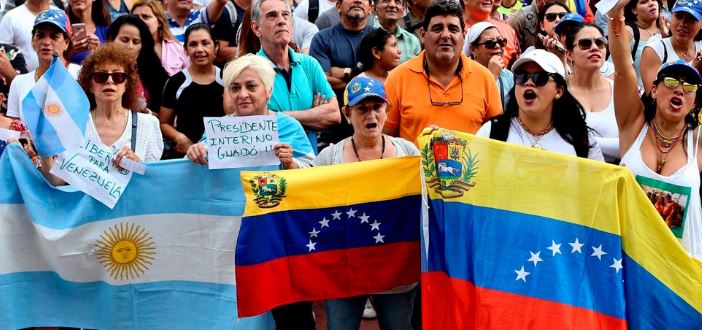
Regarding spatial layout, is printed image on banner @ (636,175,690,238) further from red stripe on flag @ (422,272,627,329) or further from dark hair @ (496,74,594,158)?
red stripe on flag @ (422,272,627,329)

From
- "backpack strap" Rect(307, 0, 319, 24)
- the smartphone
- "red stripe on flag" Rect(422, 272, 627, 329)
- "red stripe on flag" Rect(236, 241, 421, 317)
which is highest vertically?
"backpack strap" Rect(307, 0, 319, 24)

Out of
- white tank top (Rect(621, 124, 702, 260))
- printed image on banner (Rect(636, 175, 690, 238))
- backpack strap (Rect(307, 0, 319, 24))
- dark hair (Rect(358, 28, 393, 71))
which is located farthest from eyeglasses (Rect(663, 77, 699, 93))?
backpack strap (Rect(307, 0, 319, 24))

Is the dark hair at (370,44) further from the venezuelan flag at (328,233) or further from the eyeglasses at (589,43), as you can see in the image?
the venezuelan flag at (328,233)

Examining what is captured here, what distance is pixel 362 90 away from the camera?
238 inches

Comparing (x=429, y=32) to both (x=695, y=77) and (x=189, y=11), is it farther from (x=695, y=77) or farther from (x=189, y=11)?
(x=189, y=11)

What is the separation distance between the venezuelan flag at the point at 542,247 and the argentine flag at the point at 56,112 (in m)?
2.08

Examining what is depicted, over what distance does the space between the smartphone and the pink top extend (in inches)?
30.9

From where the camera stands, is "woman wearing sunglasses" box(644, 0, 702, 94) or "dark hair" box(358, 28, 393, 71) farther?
"woman wearing sunglasses" box(644, 0, 702, 94)

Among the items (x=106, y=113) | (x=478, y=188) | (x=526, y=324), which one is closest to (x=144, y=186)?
(x=106, y=113)

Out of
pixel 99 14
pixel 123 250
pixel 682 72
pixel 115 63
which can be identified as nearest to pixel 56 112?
pixel 115 63

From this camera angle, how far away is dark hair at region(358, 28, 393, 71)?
26.8ft

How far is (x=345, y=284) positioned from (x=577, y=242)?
134cm

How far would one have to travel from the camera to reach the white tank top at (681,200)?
573 centimetres

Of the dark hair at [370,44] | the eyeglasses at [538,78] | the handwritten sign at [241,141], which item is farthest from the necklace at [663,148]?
the dark hair at [370,44]
